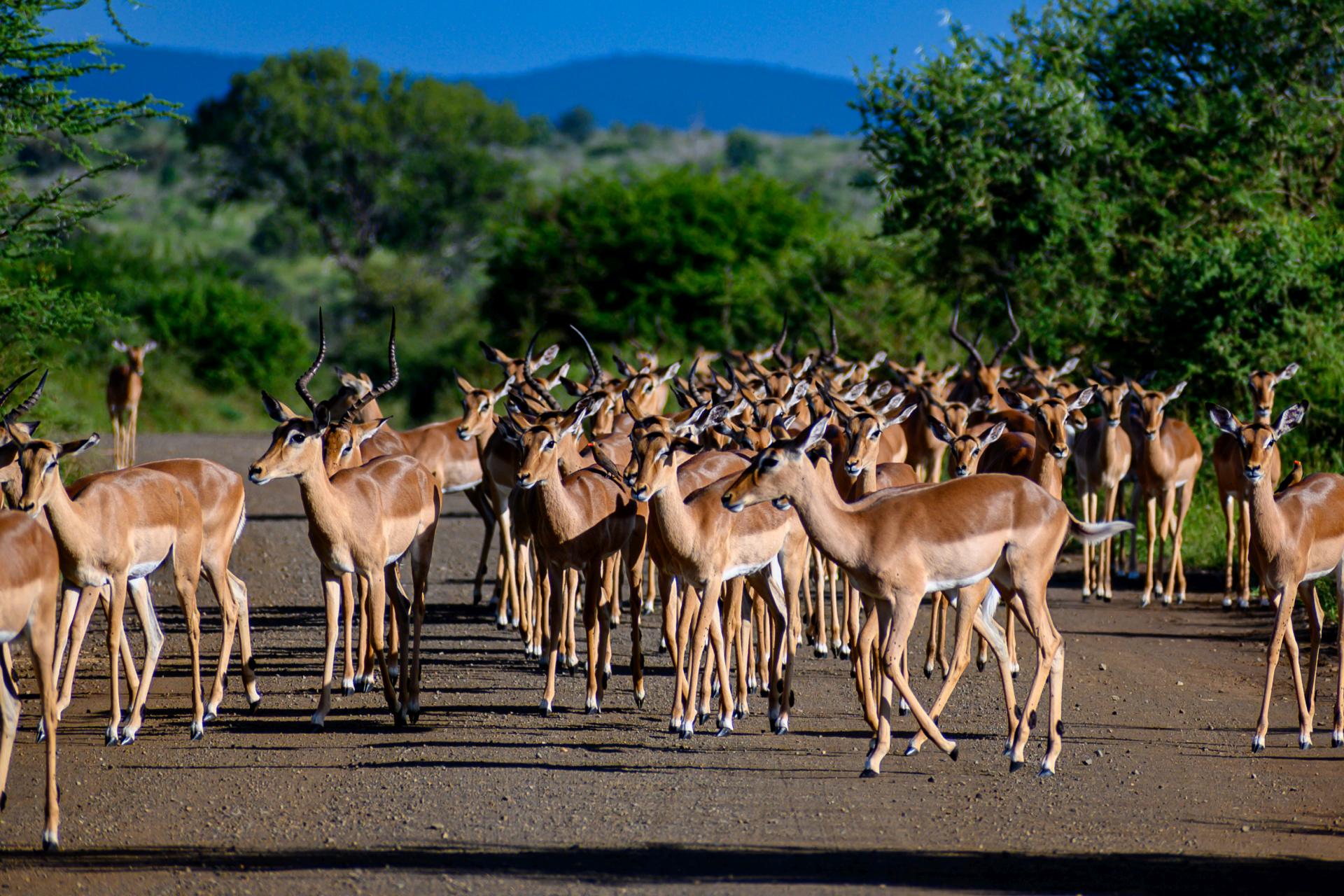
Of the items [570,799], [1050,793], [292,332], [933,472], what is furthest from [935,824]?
[292,332]

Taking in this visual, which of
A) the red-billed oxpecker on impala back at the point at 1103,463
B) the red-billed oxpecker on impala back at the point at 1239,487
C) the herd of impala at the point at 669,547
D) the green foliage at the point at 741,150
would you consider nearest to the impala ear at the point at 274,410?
the herd of impala at the point at 669,547

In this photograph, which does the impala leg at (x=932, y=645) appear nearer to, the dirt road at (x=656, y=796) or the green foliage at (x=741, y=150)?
the dirt road at (x=656, y=796)

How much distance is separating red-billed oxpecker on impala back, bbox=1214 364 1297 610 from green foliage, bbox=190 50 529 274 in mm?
43837

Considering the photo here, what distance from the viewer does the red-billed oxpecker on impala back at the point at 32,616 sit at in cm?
653

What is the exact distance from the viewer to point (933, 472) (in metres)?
14.7

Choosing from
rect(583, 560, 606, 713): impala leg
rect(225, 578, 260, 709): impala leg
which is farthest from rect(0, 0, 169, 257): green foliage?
rect(583, 560, 606, 713): impala leg

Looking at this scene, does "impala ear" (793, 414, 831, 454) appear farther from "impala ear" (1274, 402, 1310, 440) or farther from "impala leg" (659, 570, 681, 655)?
"impala ear" (1274, 402, 1310, 440)

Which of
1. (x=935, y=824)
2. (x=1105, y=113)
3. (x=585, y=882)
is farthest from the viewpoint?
(x=1105, y=113)

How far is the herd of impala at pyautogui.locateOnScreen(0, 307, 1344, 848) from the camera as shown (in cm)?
773

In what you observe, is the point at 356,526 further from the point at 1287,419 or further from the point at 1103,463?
the point at 1103,463

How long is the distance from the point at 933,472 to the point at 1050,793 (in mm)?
7453

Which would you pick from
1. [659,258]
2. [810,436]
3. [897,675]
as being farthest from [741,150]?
[897,675]

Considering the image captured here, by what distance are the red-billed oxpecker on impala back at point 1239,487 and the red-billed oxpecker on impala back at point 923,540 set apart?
4.56 metres

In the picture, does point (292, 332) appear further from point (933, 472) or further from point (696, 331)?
point (933, 472)
